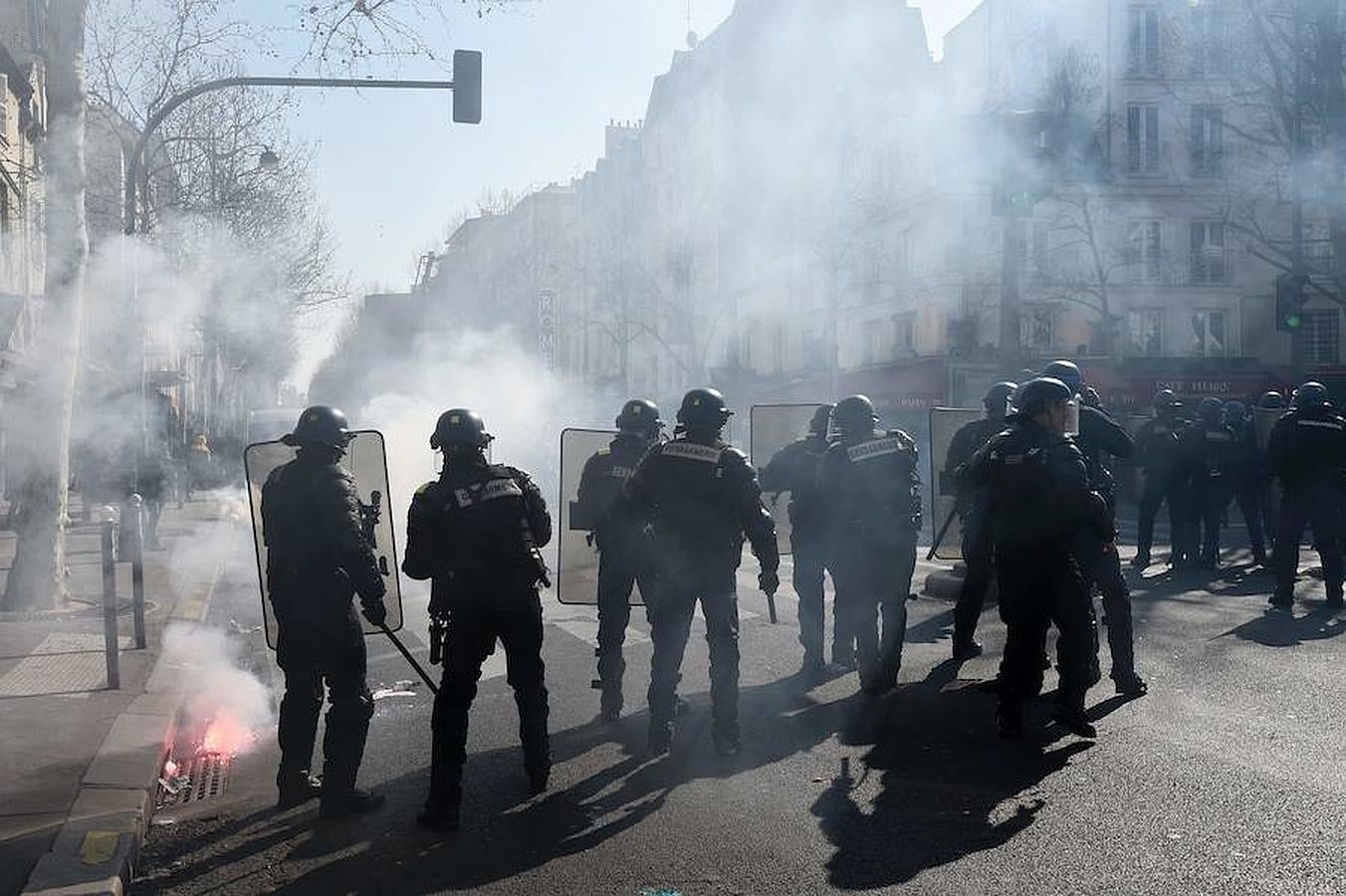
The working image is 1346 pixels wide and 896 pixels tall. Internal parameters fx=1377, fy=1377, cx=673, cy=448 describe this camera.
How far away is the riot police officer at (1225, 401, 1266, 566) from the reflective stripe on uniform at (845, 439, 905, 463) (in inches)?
278

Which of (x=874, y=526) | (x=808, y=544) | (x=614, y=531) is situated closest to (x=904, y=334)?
(x=808, y=544)

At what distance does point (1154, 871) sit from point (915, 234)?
3193 centimetres

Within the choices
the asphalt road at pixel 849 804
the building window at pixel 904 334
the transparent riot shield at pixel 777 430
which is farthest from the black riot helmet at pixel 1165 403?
the building window at pixel 904 334

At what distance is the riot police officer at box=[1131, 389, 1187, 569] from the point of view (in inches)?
507

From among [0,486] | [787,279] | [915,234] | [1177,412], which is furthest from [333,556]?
[787,279]

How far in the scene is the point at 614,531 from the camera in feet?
23.6

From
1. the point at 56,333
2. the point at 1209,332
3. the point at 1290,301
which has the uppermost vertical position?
the point at 1209,332

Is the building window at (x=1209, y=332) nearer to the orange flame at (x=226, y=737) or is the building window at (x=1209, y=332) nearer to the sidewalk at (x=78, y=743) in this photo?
the sidewalk at (x=78, y=743)

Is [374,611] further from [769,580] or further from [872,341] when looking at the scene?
[872,341]

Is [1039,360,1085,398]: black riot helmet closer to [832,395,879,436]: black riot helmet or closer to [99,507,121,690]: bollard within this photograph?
[832,395,879,436]: black riot helmet

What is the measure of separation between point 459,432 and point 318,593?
86cm

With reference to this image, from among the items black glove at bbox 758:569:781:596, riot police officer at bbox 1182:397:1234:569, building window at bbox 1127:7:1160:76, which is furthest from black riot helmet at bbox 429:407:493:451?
building window at bbox 1127:7:1160:76

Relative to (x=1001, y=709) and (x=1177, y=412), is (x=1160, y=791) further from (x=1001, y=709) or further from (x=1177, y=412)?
(x=1177, y=412)

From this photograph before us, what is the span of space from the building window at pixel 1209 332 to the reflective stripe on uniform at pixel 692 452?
34077 millimetres
